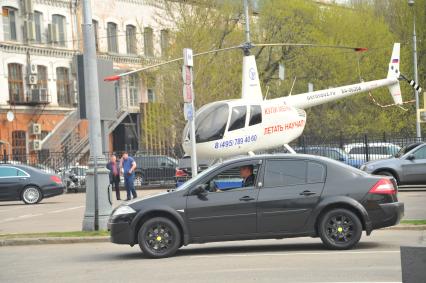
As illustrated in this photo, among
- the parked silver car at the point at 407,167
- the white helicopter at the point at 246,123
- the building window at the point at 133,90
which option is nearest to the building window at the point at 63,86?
the building window at the point at 133,90

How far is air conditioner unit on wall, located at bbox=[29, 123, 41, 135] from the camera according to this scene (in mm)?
53559

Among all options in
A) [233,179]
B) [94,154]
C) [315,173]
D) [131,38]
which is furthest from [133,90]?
[315,173]

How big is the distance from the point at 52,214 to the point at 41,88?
28509mm

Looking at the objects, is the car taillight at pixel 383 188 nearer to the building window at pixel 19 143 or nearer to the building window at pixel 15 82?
the building window at pixel 19 143

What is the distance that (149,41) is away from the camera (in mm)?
58375

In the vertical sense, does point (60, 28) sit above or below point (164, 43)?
above

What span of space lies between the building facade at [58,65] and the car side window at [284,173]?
33.9 meters

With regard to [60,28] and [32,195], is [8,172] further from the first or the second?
[60,28]

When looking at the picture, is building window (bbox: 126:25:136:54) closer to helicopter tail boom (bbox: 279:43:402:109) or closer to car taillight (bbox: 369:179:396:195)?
helicopter tail boom (bbox: 279:43:402:109)

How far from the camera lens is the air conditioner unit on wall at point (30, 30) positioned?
54312 mm

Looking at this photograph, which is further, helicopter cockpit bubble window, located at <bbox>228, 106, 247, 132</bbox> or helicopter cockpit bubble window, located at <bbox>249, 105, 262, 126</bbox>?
helicopter cockpit bubble window, located at <bbox>249, 105, 262, 126</bbox>

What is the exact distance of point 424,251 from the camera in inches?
290

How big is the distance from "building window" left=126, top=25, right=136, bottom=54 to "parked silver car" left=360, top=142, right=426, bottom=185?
112 feet

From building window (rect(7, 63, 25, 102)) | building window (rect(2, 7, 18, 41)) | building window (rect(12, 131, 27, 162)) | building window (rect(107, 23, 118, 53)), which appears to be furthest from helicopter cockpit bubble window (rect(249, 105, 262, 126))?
building window (rect(107, 23, 118, 53))
